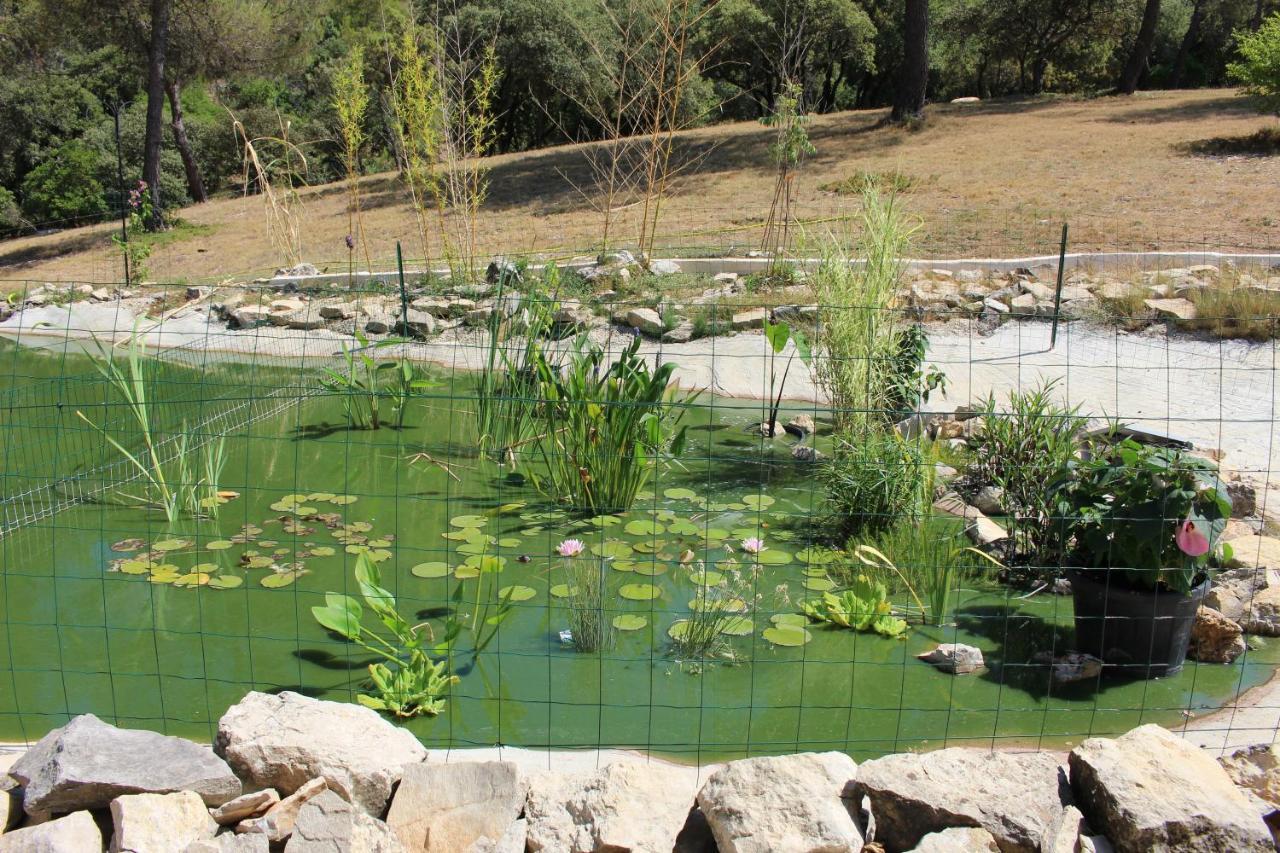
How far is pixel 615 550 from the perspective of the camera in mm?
5293

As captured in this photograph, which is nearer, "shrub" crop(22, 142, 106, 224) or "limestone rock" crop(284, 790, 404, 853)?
"limestone rock" crop(284, 790, 404, 853)

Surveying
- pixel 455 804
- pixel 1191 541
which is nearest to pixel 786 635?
pixel 1191 541

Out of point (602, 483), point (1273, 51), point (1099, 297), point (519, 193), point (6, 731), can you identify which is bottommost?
point (6, 731)

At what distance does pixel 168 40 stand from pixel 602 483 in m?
16.4

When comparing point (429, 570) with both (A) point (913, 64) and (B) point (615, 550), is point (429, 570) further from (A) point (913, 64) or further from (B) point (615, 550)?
(A) point (913, 64)

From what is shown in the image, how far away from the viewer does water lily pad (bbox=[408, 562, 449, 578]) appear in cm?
502

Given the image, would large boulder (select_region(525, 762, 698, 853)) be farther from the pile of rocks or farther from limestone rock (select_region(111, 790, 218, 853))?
limestone rock (select_region(111, 790, 218, 853))

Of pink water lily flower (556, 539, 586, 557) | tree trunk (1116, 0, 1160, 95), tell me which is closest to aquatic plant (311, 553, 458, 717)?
pink water lily flower (556, 539, 586, 557)

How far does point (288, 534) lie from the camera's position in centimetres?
553

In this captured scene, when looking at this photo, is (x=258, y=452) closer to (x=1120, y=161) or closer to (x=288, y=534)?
A: (x=288, y=534)

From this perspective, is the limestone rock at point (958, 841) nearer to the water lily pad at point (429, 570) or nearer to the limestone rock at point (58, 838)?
the limestone rock at point (58, 838)

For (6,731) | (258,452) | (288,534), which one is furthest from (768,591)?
(258,452)

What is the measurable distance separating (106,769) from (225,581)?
2077 millimetres

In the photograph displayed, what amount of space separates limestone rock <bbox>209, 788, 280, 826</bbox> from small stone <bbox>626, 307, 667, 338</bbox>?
640cm
